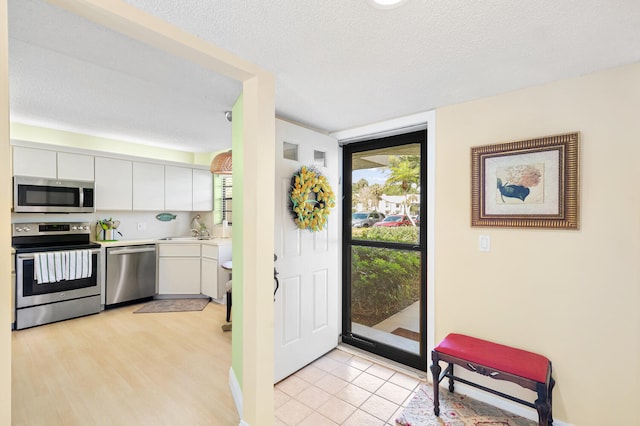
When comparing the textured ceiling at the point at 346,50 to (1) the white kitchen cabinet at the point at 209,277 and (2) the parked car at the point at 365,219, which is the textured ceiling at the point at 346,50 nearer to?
(2) the parked car at the point at 365,219

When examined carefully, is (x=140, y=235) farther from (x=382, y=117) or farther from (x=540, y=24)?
(x=540, y=24)

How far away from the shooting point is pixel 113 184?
13.2 feet

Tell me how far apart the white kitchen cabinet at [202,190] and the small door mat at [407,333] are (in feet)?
11.7

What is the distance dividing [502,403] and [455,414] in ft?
1.16

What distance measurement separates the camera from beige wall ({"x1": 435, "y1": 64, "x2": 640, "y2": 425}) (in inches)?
66.9

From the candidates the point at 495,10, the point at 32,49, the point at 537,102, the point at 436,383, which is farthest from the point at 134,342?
the point at 537,102

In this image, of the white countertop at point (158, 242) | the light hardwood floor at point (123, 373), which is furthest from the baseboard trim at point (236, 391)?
the white countertop at point (158, 242)

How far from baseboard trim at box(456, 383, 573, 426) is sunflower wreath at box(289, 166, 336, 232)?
5.39 ft

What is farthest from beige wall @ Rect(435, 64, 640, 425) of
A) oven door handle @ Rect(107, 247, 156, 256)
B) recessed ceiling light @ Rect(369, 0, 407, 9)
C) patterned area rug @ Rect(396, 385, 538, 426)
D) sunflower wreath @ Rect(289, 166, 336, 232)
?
oven door handle @ Rect(107, 247, 156, 256)

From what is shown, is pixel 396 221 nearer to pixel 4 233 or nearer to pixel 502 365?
pixel 502 365

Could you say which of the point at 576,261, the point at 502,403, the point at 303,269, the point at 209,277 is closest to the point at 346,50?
the point at 303,269

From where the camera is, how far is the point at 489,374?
71.9 inches

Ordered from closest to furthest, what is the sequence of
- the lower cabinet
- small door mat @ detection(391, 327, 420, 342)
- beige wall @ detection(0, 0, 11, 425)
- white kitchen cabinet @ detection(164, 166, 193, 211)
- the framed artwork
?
beige wall @ detection(0, 0, 11, 425) → the framed artwork → small door mat @ detection(391, 327, 420, 342) → the lower cabinet → white kitchen cabinet @ detection(164, 166, 193, 211)

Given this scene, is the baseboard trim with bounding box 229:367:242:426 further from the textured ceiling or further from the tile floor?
the textured ceiling
